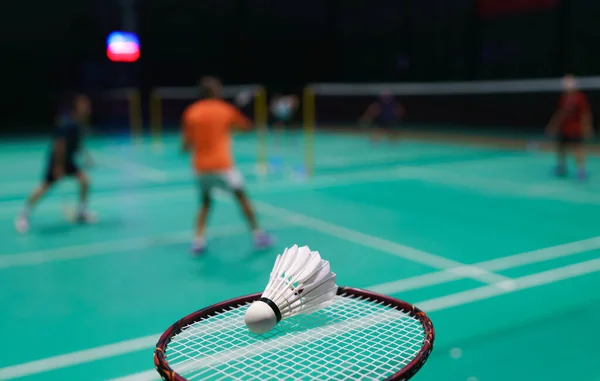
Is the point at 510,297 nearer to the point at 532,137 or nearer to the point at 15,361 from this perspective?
the point at 15,361

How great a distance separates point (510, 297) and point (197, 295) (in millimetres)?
2721

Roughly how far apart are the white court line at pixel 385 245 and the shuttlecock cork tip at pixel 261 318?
3.57 meters

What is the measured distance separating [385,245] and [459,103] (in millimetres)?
17597

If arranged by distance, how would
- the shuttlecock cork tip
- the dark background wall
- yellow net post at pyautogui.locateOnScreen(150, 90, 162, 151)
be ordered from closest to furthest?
the shuttlecock cork tip, the dark background wall, yellow net post at pyautogui.locateOnScreen(150, 90, 162, 151)

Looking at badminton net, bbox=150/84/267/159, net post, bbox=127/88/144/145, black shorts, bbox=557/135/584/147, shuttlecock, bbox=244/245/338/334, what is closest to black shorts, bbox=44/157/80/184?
shuttlecock, bbox=244/245/338/334

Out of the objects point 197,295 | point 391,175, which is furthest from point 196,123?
point 391,175

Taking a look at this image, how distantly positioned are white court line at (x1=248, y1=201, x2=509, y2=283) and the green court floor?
3 cm

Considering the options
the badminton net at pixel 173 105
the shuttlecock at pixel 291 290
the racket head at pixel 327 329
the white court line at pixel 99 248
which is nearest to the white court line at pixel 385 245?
the white court line at pixel 99 248

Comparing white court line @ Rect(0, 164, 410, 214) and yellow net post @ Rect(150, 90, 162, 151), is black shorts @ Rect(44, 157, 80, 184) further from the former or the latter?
Answer: yellow net post @ Rect(150, 90, 162, 151)

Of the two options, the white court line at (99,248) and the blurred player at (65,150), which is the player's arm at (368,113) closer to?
the white court line at (99,248)

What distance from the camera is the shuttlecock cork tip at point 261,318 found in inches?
89.1

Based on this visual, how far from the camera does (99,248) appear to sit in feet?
22.6

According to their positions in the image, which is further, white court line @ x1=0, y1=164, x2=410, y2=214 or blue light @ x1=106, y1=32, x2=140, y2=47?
blue light @ x1=106, y1=32, x2=140, y2=47

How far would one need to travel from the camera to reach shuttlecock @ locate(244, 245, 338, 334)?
2.28 m
